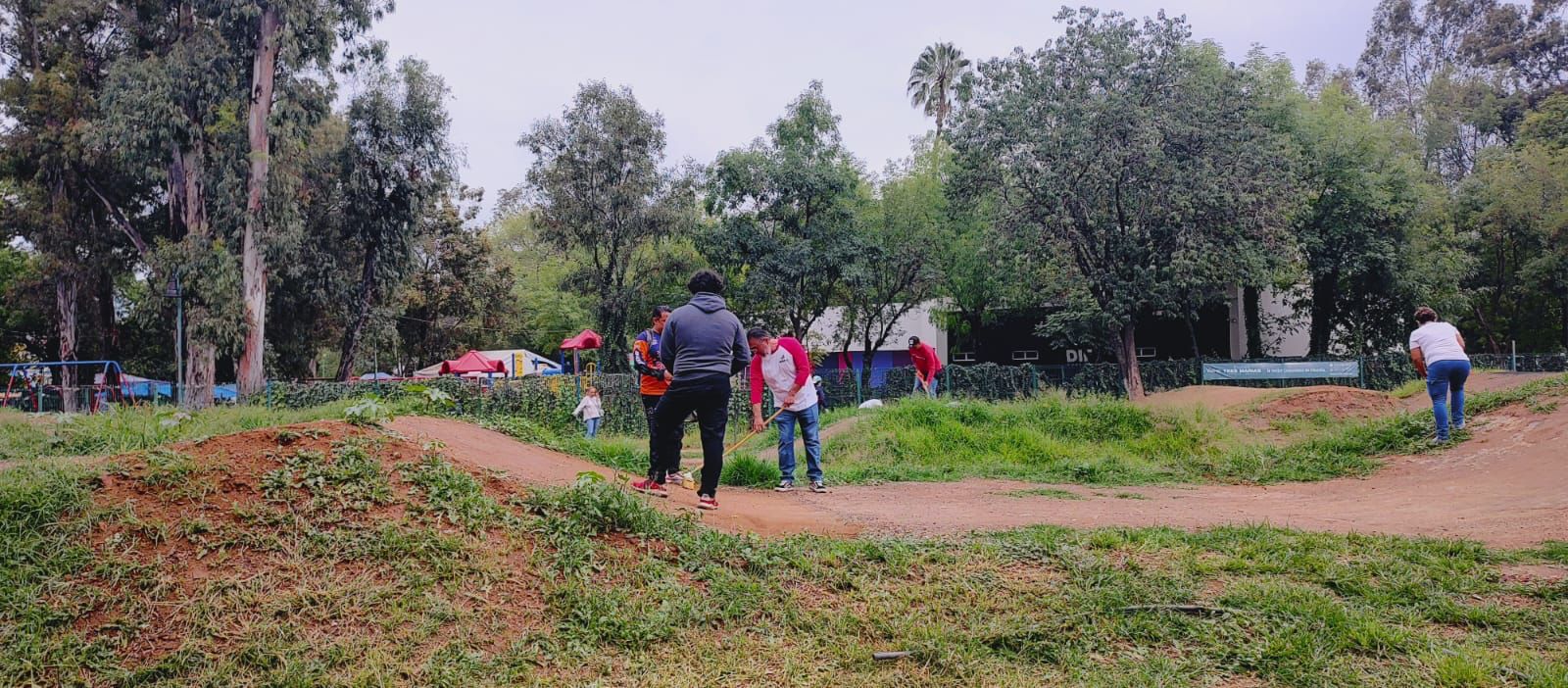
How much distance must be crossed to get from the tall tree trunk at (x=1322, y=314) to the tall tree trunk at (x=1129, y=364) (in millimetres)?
12345

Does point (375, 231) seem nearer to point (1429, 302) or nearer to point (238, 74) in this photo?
point (238, 74)

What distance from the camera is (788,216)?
2781 cm

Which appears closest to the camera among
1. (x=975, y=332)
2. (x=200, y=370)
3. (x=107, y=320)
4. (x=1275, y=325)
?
(x=200, y=370)

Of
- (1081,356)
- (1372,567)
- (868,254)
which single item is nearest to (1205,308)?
(1081,356)

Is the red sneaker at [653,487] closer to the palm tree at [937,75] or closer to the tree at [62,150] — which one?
the tree at [62,150]

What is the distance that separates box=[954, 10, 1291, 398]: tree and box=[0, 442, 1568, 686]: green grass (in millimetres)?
19394

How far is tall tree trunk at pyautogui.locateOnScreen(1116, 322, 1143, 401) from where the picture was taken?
23.4 m

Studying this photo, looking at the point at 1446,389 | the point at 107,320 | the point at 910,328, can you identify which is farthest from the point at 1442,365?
the point at 107,320

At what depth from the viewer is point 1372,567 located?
14.2ft

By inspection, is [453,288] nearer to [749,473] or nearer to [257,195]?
[257,195]

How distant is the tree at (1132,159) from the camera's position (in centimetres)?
2239

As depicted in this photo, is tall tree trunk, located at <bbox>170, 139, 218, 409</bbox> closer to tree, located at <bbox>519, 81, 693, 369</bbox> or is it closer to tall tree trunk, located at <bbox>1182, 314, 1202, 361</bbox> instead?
tree, located at <bbox>519, 81, 693, 369</bbox>

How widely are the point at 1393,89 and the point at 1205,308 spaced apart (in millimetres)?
23485

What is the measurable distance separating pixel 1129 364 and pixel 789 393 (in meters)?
18.4
